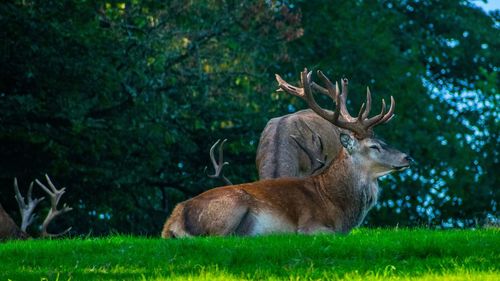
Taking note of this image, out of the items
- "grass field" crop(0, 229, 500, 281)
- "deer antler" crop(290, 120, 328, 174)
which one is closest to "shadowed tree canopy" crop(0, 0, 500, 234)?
"deer antler" crop(290, 120, 328, 174)

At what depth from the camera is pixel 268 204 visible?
48.9 feet

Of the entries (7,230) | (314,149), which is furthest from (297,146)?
(7,230)

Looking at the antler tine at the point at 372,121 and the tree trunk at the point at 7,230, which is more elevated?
the antler tine at the point at 372,121

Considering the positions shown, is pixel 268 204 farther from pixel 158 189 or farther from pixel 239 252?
pixel 158 189

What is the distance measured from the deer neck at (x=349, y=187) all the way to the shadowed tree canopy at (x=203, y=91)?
165 inches

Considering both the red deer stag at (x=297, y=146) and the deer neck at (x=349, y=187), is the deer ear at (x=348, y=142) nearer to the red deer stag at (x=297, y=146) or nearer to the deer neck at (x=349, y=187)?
the deer neck at (x=349, y=187)

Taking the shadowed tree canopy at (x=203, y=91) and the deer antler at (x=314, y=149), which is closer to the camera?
the deer antler at (x=314, y=149)

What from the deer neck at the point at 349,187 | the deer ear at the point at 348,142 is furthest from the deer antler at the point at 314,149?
the deer ear at the point at 348,142

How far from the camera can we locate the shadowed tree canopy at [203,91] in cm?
2588

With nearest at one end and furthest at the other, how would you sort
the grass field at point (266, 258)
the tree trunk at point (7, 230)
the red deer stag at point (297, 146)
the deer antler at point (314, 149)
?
the grass field at point (266, 258)
the tree trunk at point (7, 230)
the red deer stag at point (297, 146)
the deer antler at point (314, 149)

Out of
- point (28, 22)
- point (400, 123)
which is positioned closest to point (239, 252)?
point (28, 22)

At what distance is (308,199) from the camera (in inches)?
602

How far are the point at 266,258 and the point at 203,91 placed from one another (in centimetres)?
1792

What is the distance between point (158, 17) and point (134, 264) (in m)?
17.7
